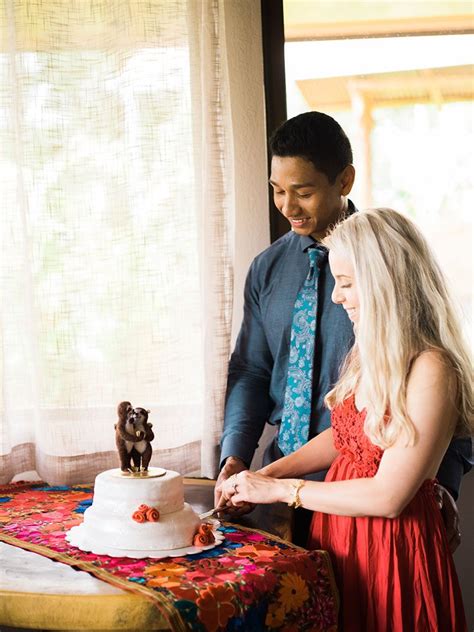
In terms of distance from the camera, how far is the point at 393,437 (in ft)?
5.57

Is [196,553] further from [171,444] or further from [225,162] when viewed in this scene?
[225,162]

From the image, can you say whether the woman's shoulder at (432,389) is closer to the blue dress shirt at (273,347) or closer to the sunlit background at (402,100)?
the blue dress shirt at (273,347)

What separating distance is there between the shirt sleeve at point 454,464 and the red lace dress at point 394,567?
228 mm

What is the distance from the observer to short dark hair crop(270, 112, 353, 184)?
219 cm

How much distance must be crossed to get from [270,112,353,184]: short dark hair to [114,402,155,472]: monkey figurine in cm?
83

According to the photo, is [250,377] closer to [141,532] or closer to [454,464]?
[454,464]

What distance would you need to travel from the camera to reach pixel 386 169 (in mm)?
2861

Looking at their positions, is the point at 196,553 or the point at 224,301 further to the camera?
the point at 224,301

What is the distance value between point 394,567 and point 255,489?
330mm

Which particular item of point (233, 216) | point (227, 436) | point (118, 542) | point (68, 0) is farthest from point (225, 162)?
point (118, 542)

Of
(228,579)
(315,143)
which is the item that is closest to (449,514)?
(228,579)

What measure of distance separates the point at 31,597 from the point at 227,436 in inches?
35.1

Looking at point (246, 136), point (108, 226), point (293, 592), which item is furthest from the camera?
point (246, 136)

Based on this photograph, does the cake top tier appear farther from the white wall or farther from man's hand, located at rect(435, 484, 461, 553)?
the white wall
